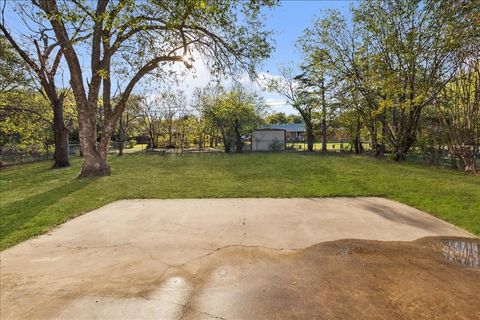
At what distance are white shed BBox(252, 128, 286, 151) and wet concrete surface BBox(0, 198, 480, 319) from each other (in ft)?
62.6

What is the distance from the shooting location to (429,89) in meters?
12.0

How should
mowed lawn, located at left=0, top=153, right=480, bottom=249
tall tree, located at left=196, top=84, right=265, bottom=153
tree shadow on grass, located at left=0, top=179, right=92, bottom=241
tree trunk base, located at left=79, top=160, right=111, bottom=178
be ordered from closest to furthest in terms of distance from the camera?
tree shadow on grass, located at left=0, top=179, right=92, bottom=241 → mowed lawn, located at left=0, top=153, right=480, bottom=249 → tree trunk base, located at left=79, top=160, right=111, bottom=178 → tall tree, located at left=196, top=84, right=265, bottom=153

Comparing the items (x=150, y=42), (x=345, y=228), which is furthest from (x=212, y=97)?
(x=345, y=228)

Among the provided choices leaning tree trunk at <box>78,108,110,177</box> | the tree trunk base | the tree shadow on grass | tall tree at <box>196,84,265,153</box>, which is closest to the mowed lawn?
the tree shadow on grass

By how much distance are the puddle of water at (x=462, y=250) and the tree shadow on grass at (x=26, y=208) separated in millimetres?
5675

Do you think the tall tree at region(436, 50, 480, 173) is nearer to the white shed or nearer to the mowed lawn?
the mowed lawn

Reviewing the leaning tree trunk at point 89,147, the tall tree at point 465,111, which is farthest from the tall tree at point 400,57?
the leaning tree trunk at point 89,147

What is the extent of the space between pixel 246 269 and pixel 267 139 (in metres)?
22.4

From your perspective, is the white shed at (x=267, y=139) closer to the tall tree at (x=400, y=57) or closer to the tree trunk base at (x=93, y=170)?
the tall tree at (x=400, y=57)

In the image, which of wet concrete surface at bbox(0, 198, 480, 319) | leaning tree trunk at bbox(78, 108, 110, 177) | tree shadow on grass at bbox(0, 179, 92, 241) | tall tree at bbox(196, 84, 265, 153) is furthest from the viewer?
tall tree at bbox(196, 84, 265, 153)

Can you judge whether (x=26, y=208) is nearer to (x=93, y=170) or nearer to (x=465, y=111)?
(x=93, y=170)

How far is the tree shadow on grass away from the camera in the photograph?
4.52 m

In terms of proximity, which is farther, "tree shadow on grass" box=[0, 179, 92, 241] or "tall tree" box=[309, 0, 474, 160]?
"tall tree" box=[309, 0, 474, 160]

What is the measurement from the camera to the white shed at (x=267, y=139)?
78.4 ft
